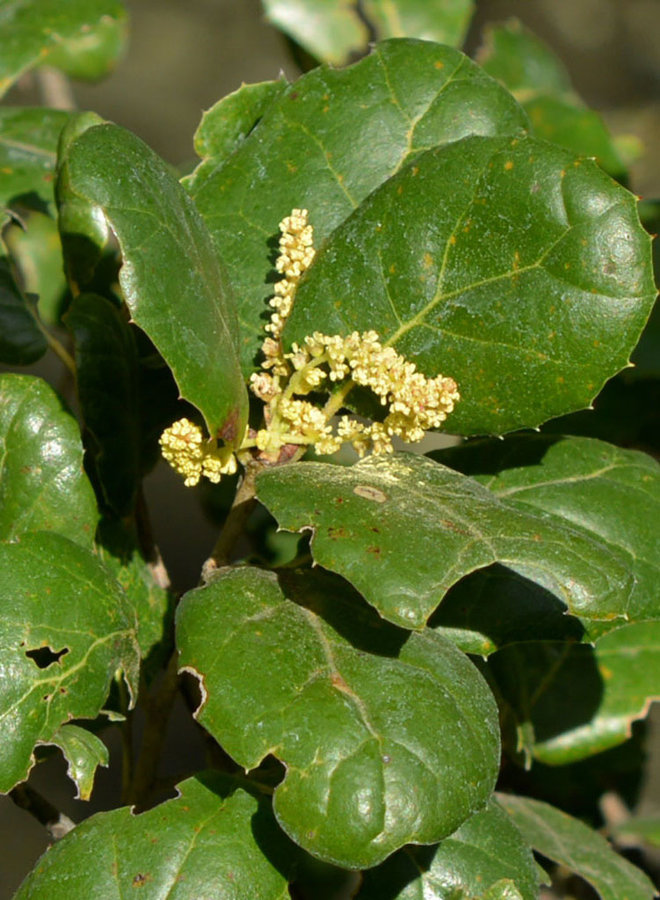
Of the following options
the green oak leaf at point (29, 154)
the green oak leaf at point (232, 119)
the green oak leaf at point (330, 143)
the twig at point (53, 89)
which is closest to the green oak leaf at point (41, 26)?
the green oak leaf at point (29, 154)

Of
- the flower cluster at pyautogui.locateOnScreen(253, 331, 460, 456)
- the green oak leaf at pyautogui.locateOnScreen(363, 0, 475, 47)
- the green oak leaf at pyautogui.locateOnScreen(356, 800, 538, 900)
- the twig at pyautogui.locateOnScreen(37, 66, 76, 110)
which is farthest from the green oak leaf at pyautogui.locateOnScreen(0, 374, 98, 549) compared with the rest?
the twig at pyautogui.locateOnScreen(37, 66, 76, 110)

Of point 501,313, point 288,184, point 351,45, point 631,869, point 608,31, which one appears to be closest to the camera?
point 501,313

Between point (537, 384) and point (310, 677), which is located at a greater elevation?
point (537, 384)

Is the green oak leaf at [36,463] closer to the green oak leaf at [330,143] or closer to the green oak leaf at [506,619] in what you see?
the green oak leaf at [330,143]

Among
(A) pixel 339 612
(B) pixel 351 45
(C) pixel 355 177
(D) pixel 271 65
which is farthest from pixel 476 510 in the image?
(D) pixel 271 65

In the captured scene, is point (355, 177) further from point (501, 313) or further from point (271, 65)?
point (271, 65)
